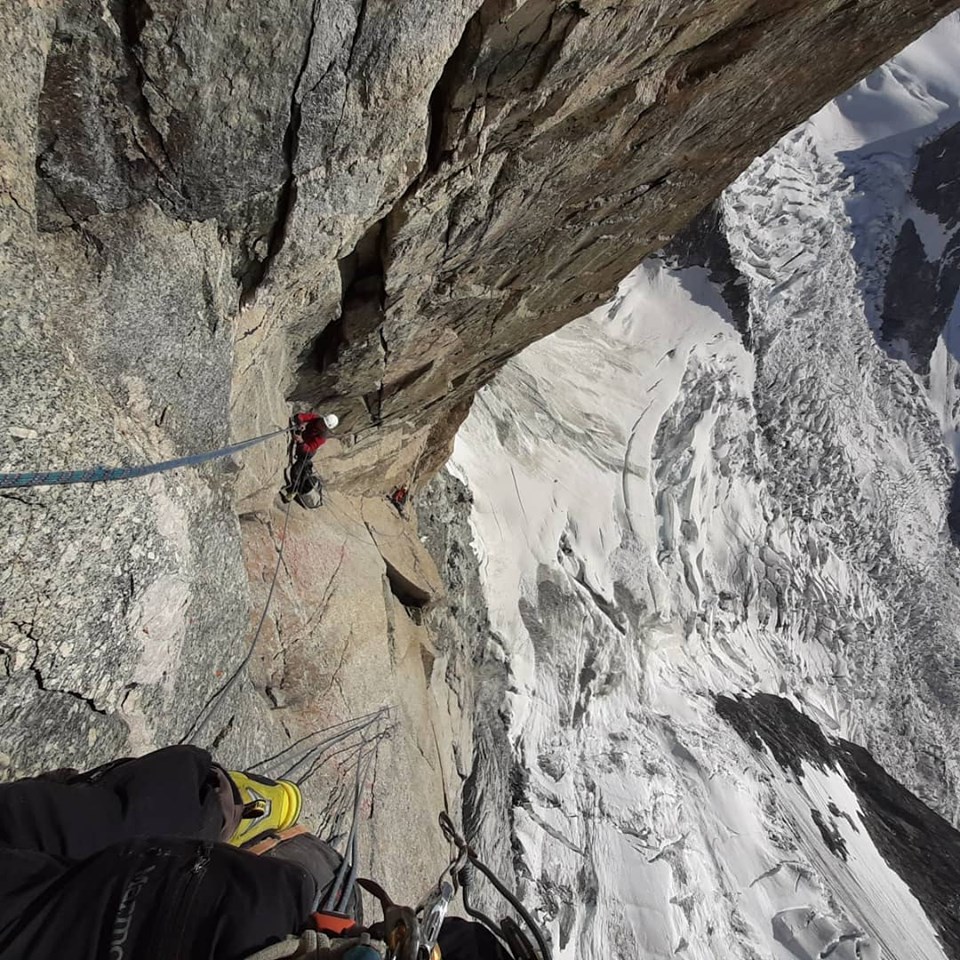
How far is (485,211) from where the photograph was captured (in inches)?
200

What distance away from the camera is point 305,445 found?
669cm

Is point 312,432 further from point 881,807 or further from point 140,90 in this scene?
point 881,807

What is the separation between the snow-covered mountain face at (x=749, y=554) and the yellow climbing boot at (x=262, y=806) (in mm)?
8779

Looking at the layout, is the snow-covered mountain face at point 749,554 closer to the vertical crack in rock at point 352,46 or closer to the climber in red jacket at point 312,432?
the climber in red jacket at point 312,432

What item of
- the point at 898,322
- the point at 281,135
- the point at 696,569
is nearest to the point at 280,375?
the point at 281,135

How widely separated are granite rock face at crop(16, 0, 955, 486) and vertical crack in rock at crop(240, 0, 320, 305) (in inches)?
0.4

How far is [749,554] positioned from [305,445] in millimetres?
14979

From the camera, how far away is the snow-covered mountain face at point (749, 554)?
41.0 feet

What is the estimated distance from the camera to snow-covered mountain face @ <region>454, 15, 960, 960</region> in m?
12.5

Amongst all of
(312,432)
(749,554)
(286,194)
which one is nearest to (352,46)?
(286,194)

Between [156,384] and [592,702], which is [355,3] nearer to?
[156,384]

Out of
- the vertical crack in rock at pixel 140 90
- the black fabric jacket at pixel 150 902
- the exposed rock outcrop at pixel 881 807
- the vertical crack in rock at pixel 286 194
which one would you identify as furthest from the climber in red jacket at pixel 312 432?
the exposed rock outcrop at pixel 881 807

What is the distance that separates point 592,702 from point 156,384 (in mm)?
12247

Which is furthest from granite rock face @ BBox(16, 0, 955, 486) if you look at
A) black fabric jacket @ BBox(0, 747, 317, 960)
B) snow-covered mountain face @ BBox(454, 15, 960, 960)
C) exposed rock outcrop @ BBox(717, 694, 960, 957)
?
exposed rock outcrop @ BBox(717, 694, 960, 957)
